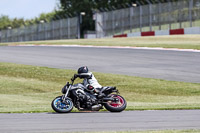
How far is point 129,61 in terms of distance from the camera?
3375 cm

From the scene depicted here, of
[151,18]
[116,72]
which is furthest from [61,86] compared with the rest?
[151,18]

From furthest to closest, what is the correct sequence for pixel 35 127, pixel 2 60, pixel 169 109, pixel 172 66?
pixel 2 60, pixel 172 66, pixel 169 109, pixel 35 127

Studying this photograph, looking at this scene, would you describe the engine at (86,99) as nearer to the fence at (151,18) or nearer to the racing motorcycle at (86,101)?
the racing motorcycle at (86,101)

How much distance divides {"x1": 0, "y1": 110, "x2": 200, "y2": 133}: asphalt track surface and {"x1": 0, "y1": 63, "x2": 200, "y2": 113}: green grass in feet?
19.1

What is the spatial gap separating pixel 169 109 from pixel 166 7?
48.9 metres

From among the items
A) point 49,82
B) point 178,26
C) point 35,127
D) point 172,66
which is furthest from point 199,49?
point 35,127

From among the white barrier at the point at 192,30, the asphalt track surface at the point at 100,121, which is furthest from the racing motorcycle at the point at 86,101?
the white barrier at the point at 192,30

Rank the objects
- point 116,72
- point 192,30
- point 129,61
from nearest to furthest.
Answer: point 116,72 → point 129,61 → point 192,30

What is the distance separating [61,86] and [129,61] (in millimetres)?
8851

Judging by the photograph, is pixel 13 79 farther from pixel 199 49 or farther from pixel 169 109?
pixel 199 49

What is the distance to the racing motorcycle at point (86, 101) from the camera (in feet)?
47.7

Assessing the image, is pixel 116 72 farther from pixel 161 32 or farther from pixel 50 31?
pixel 50 31

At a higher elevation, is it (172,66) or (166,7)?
(166,7)

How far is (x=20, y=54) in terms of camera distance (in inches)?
1594
